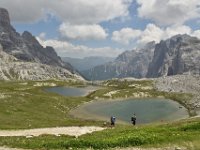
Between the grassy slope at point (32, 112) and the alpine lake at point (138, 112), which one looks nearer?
the grassy slope at point (32, 112)

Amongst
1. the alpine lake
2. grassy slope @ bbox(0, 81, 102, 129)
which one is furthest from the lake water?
grassy slope @ bbox(0, 81, 102, 129)

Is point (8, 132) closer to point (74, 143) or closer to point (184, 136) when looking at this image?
point (74, 143)

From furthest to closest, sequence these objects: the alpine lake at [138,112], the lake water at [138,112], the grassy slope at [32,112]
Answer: the lake water at [138,112]
the alpine lake at [138,112]
the grassy slope at [32,112]

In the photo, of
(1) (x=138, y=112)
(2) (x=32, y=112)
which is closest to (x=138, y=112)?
(1) (x=138, y=112)

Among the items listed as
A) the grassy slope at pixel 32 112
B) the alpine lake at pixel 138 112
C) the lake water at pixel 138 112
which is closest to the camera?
the grassy slope at pixel 32 112

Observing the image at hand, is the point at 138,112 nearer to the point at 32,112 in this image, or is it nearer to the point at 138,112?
the point at 138,112

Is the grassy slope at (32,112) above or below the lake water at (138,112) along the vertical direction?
above

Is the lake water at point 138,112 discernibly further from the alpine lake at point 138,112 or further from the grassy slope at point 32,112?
the grassy slope at point 32,112

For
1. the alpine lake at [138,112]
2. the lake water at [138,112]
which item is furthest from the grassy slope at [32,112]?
the lake water at [138,112]

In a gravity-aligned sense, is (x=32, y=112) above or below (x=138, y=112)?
above

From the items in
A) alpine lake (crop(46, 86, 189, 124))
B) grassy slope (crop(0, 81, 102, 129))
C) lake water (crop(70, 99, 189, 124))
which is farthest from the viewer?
lake water (crop(70, 99, 189, 124))

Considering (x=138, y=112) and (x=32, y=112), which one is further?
(x=138, y=112)

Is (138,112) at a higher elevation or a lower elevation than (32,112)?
lower

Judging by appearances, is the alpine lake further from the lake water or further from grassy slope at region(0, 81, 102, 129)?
grassy slope at region(0, 81, 102, 129)
